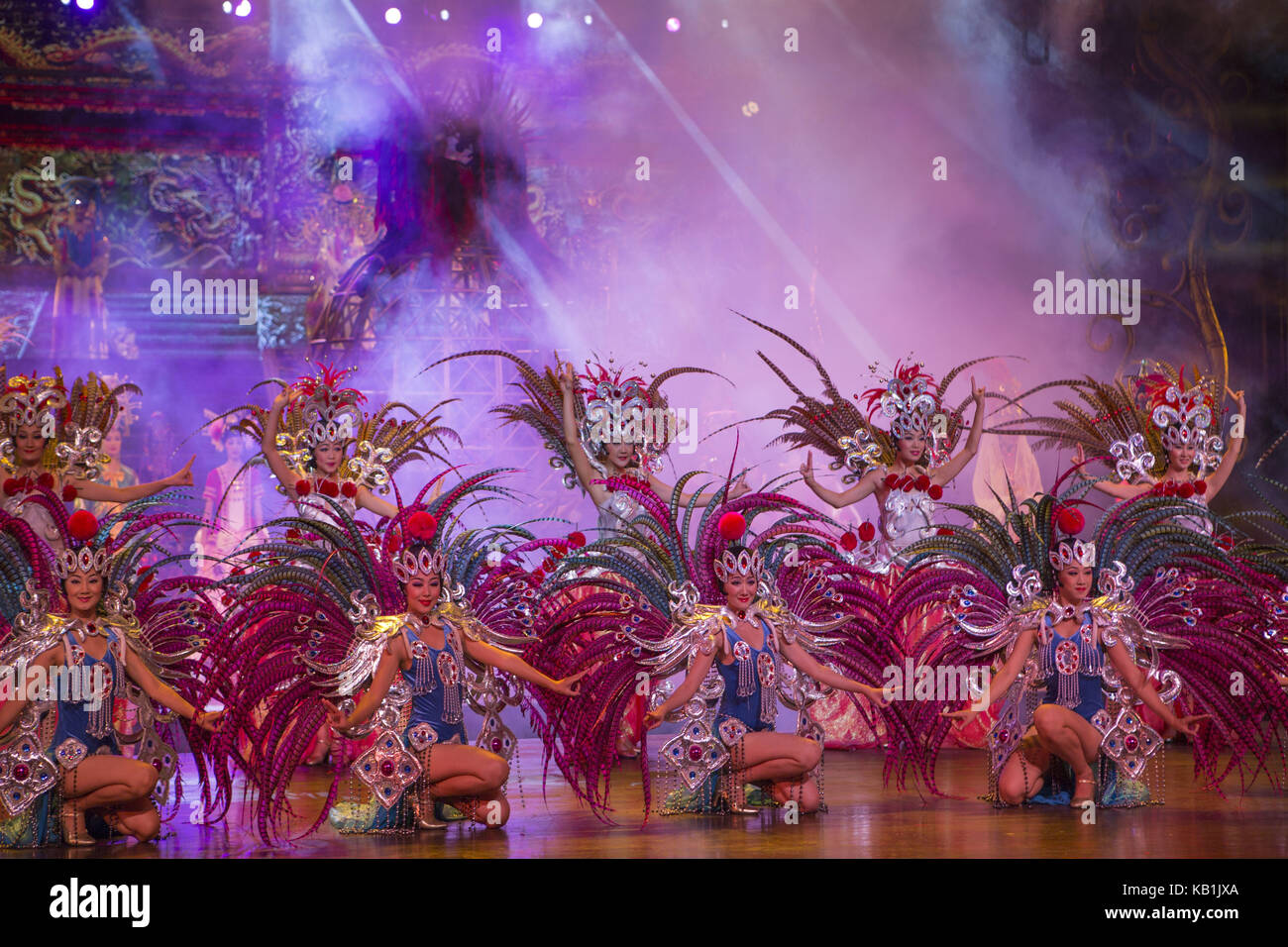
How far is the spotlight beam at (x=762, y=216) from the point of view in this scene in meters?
9.02

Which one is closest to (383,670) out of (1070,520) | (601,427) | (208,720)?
(208,720)

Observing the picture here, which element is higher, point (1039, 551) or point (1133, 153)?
point (1133, 153)

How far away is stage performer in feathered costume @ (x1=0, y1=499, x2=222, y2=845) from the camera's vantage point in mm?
3701

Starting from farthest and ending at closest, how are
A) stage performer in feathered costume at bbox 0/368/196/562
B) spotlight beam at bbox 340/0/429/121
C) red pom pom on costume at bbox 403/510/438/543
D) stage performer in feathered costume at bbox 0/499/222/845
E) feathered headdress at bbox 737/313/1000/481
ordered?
spotlight beam at bbox 340/0/429/121
feathered headdress at bbox 737/313/1000/481
stage performer in feathered costume at bbox 0/368/196/562
red pom pom on costume at bbox 403/510/438/543
stage performer in feathered costume at bbox 0/499/222/845

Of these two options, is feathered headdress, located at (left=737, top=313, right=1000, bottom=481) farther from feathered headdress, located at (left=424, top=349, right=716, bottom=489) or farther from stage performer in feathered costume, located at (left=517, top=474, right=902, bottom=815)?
stage performer in feathered costume, located at (left=517, top=474, right=902, bottom=815)

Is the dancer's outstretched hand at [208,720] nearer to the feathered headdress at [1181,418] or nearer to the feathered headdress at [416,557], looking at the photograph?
the feathered headdress at [416,557]

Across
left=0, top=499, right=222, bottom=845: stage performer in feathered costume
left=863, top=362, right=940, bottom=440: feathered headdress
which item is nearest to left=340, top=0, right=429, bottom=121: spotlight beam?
left=863, top=362, right=940, bottom=440: feathered headdress

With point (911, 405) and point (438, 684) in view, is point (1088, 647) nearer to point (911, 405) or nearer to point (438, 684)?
point (438, 684)

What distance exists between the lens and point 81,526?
3.79m

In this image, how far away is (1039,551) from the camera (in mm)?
4227

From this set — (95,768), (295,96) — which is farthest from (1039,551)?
(295,96)

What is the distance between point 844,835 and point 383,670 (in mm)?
1337

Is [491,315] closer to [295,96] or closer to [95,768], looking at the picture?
[295,96]

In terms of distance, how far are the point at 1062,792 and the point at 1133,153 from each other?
237 inches
